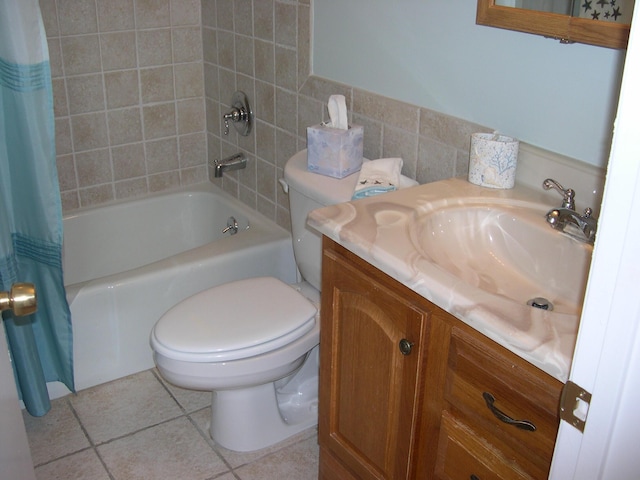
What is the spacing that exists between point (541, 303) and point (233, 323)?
2.75 feet

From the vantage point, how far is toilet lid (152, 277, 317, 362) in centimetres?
179

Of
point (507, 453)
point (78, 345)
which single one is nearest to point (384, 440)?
point (507, 453)

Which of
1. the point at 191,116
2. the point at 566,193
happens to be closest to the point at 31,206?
the point at 191,116

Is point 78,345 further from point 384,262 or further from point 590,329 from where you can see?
point 590,329

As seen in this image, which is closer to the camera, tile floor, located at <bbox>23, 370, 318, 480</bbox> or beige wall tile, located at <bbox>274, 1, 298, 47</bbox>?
tile floor, located at <bbox>23, 370, 318, 480</bbox>

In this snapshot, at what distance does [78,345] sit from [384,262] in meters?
1.32

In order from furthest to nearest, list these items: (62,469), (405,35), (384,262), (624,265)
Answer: (62,469)
(405,35)
(384,262)
(624,265)

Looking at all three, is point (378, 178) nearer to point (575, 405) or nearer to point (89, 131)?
point (575, 405)

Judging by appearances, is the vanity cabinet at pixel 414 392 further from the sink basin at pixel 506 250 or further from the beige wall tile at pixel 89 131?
the beige wall tile at pixel 89 131

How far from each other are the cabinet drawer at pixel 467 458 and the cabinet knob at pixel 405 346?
0.43ft

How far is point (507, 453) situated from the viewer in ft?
3.90

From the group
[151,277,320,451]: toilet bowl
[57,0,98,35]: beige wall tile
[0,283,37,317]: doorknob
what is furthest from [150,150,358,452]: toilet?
[57,0,98,35]: beige wall tile

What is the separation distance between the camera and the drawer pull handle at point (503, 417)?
112 cm

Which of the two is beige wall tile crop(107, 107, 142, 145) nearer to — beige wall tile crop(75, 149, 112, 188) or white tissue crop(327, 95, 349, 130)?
beige wall tile crop(75, 149, 112, 188)
